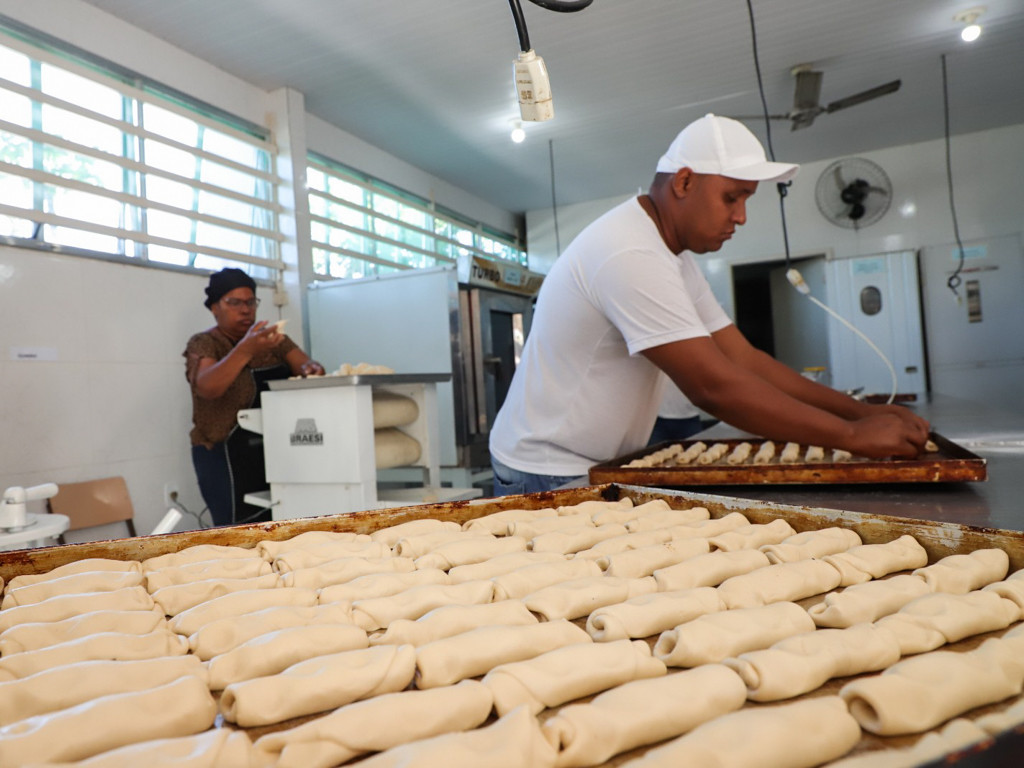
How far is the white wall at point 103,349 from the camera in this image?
117 inches

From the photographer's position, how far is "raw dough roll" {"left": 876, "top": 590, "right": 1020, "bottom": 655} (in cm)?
72

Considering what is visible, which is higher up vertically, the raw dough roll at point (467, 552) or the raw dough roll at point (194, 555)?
the raw dough roll at point (194, 555)

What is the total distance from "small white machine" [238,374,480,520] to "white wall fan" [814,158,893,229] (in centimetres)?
487

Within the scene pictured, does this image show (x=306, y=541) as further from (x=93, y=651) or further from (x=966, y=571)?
(x=966, y=571)

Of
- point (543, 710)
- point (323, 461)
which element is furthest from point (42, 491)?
point (543, 710)

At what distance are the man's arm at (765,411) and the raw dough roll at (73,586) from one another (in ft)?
3.43

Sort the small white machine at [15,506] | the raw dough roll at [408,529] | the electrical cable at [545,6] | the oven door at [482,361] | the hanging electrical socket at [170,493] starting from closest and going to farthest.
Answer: the electrical cable at [545,6]
the raw dough roll at [408,529]
the small white machine at [15,506]
the hanging electrical socket at [170,493]
the oven door at [482,361]

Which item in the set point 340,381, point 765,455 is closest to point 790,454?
point 765,455

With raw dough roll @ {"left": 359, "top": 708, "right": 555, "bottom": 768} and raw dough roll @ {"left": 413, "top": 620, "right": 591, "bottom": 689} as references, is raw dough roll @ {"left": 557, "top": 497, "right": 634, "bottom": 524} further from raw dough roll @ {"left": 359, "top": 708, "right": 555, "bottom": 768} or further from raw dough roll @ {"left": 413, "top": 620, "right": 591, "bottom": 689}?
raw dough roll @ {"left": 359, "top": 708, "right": 555, "bottom": 768}

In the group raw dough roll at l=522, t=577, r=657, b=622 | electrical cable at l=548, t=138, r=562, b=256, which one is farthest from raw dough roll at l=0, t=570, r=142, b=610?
electrical cable at l=548, t=138, r=562, b=256

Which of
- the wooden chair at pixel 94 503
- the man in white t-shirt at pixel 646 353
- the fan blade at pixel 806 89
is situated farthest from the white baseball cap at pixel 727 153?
the fan blade at pixel 806 89

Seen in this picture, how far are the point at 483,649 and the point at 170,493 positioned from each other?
134 inches

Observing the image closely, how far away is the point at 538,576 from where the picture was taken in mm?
963

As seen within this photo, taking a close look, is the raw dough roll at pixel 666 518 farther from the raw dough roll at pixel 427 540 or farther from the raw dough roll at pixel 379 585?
the raw dough roll at pixel 379 585
